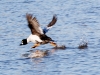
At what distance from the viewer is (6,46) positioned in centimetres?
1680

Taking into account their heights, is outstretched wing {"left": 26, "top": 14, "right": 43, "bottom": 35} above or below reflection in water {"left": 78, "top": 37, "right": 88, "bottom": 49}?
above

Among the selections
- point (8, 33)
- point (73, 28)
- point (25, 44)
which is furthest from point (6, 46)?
point (73, 28)

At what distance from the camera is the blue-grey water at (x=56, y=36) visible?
14023 mm

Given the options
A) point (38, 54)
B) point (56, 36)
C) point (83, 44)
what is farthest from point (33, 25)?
point (56, 36)

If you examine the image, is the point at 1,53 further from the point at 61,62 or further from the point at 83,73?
the point at 83,73

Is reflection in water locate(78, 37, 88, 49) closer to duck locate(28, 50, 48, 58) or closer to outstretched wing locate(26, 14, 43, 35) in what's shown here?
duck locate(28, 50, 48, 58)

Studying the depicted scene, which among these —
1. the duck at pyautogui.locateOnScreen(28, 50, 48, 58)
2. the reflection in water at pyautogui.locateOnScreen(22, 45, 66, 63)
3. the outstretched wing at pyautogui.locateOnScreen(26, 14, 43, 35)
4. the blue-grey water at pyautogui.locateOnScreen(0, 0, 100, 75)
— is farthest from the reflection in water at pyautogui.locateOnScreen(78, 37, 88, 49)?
the outstretched wing at pyautogui.locateOnScreen(26, 14, 43, 35)

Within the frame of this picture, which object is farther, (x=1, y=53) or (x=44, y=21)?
(x=44, y=21)

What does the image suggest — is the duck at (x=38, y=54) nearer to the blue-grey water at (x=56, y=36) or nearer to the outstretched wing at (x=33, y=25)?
the blue-grey water at (x=56, y=36)

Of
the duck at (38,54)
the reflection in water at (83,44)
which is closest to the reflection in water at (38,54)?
the duck at (38,54)

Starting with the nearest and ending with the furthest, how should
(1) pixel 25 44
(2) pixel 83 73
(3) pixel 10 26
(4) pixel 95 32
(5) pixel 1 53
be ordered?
(2) pixel 83 73, (5) pixel 1 53, (1) pixel 25 44, (4) pixel 95 32, (3) pixel 10 26

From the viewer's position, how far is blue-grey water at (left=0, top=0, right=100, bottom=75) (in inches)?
552

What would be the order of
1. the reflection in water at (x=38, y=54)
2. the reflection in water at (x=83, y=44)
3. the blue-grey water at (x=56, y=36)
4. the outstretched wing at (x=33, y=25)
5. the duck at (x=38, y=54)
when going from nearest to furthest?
the blue-grey water at (x=56, y=36) → the reflection in water at (x=38, y=54) → the duck at (x=38, y=54) → the outstretched wing at (x=33, y=25) → the reflection in water at (x=83, y=44)

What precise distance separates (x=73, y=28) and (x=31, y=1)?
5.73 meters
